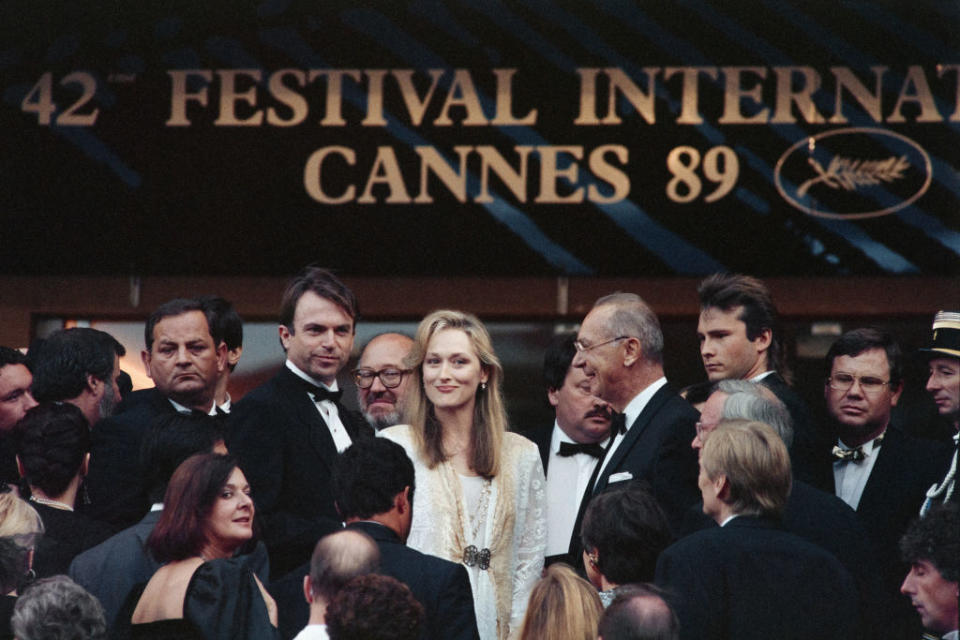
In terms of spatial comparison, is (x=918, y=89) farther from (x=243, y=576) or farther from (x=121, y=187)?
(x=243, y=576)

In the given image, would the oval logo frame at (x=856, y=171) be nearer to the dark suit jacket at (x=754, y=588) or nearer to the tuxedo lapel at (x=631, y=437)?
the tuxedo lapel at (x=631, y=437)

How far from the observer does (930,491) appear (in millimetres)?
5512

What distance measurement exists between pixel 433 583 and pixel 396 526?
0.23 metres

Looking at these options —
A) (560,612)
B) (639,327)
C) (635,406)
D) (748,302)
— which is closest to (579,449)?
(635,406)

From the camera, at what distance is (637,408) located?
549cm

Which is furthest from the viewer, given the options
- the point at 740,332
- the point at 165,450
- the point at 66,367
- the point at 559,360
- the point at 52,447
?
the point at 559,360

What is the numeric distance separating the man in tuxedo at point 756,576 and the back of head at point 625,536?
25 centimetres

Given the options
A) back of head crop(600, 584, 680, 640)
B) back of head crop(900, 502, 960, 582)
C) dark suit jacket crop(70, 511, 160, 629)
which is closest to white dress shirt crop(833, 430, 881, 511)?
back of head crop(900, 502, 960, 582)

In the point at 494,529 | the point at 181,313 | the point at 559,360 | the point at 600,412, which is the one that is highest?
the point at 181,313

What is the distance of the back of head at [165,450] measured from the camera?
477cm

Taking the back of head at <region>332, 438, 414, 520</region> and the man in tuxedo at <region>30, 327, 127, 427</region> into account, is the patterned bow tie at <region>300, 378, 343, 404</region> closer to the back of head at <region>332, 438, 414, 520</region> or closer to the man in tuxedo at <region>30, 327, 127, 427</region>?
the man in tuxedo at <region>30, 327, 127, 427</region>

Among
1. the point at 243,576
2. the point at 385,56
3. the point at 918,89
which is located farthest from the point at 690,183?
the point at 243,576

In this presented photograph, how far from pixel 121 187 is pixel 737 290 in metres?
3.95

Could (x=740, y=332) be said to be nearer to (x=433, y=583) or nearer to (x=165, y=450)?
(x=433, y=583)
